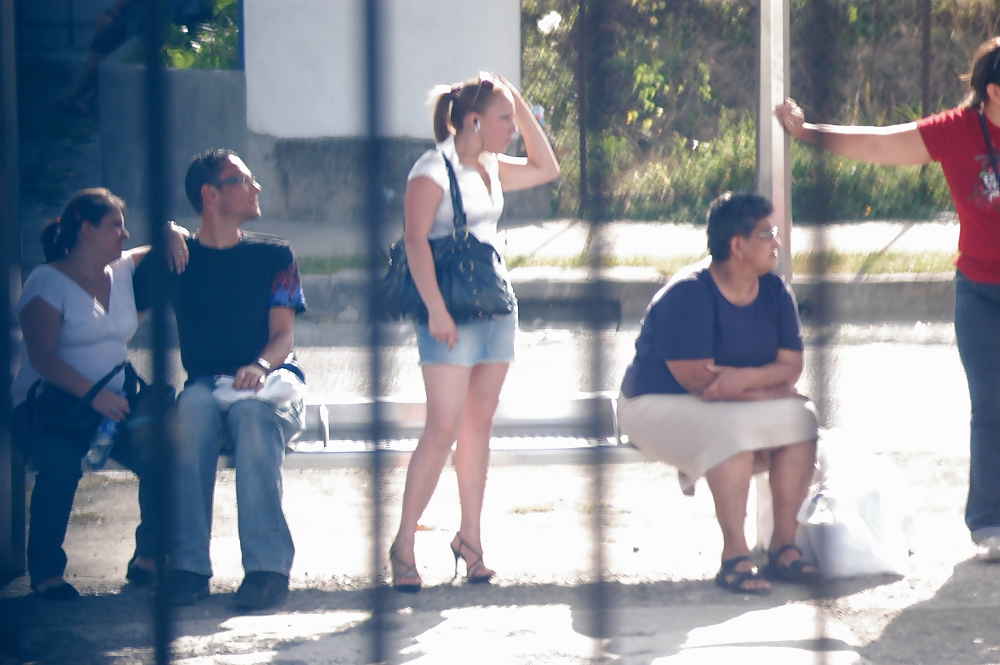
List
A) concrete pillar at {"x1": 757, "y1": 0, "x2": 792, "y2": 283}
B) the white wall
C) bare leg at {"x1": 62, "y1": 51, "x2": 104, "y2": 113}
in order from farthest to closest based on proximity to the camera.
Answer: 1. the white wall
2. bare leg at {"x1": 62, "y1": 51, "x2": 104, "y2": 113}
3. concrete pillar at {"x1": 757, "y1": 0, "x2": 792, "y2": 283}

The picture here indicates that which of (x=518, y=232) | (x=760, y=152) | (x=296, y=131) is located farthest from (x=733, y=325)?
(x=518, y=232)

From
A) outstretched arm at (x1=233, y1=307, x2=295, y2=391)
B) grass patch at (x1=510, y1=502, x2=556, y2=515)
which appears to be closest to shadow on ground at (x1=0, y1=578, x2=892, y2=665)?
outstretched arm at (x1=233, y1=307, x2=295, y2=391)

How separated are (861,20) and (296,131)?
4.62 metres

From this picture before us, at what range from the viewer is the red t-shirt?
2867mm

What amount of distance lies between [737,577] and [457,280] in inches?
34.3

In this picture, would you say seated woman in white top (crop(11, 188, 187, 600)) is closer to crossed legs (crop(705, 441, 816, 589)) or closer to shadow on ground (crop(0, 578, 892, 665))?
shadow on ground (crop(0, 578, 892, 665))

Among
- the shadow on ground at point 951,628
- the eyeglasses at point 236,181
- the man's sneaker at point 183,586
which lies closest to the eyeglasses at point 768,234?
the shadow on ground at point 951,628

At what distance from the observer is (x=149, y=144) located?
7.02 ft

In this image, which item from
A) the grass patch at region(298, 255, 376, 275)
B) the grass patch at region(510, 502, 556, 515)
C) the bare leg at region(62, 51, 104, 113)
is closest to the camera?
the grass patch at region(510, 502, 556, 515)

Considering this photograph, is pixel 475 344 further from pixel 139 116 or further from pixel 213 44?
pixel 213 44

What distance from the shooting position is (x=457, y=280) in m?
2.72

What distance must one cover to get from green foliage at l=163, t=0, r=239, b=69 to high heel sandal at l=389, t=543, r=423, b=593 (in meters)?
3.55

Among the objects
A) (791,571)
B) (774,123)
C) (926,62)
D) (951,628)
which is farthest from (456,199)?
(926,62)

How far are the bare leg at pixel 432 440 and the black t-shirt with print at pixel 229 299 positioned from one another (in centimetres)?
38
